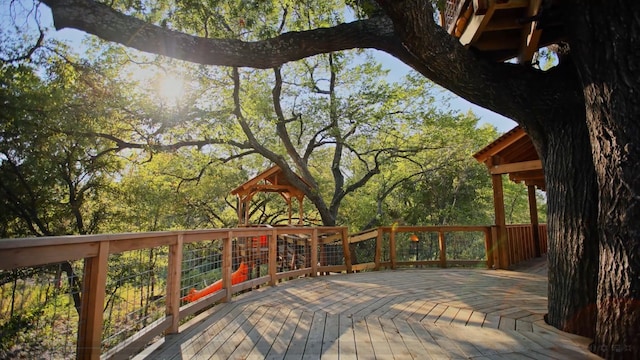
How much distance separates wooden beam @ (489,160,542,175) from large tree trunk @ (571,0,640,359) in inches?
157

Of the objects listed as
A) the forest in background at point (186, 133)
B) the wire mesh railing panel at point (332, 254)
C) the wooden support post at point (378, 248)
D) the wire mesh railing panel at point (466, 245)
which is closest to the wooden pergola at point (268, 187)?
the forest in background at point (186, 133)

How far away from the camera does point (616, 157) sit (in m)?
2.28

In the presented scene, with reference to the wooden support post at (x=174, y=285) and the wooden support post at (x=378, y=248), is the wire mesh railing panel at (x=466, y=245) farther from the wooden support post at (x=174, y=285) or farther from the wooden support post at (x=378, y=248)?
the wooden support post at (x=174, y=285)

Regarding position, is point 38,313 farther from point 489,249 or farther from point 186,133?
point 186,133

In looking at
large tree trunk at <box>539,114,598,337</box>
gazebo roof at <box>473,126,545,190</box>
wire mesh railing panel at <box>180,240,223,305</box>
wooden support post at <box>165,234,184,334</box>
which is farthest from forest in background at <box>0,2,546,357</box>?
gazebo roof at <box>473,126,545,190</box>

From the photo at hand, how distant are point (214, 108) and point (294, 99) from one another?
107 inches

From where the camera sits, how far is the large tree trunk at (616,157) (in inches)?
85.9

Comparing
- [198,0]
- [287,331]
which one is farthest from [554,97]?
[198,0]

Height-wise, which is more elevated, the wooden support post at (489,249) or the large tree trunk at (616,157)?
the large tree trunk at (616,157)

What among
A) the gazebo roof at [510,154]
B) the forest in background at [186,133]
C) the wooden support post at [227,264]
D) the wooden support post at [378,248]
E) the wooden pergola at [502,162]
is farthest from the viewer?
the forest in background at [186,133]

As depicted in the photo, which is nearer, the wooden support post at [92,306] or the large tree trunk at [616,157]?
the wooden support post at [92,306]

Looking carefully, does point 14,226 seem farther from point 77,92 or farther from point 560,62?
point 560,62

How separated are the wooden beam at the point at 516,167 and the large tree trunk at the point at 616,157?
3.99 m

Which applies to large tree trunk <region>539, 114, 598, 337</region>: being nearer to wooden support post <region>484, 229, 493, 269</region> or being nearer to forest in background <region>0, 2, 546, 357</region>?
forest in background <region>0, 2, 546, 357</region>
